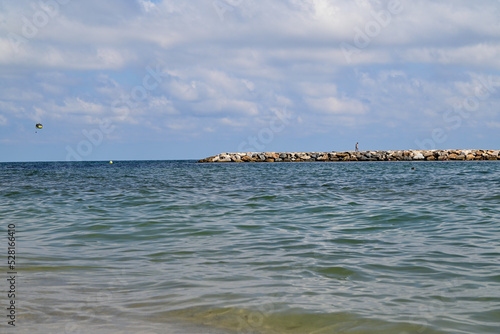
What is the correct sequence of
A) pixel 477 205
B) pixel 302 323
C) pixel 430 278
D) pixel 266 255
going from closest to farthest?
1. pixel 302 323
2. pixel 430 278
3. pixel 266 255
4. pixel 477 205

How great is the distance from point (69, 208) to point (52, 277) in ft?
29.5

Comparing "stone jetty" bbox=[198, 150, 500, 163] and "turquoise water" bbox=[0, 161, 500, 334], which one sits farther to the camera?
"stone jetty" bbox=[198, 150, 500, 163]

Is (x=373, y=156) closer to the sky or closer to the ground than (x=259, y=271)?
closer to the sky

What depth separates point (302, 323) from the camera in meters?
4.60

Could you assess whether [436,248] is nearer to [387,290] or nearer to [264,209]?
[387,290]

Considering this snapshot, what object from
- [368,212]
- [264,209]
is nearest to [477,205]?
[368,212]

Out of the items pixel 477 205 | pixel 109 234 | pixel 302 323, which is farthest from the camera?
pixel 477 205

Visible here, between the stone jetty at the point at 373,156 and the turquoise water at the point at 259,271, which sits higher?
the stone jetty at the point at 373,156

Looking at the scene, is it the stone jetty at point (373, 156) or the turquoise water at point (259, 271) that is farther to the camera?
the stone jetty at point (373, 156)

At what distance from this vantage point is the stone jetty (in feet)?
254

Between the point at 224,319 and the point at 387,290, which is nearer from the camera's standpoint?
the point at 224,319

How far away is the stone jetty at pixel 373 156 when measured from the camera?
254ft

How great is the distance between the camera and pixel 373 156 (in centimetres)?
8125

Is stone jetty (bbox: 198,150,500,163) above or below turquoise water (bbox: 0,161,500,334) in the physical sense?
above
